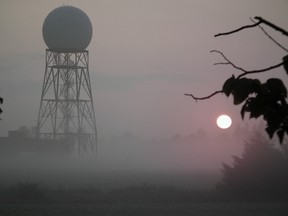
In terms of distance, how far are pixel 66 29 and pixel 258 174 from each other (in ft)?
128

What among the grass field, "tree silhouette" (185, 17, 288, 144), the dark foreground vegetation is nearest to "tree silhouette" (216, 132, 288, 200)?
the dark foreground vegetation

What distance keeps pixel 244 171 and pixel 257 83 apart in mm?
31407

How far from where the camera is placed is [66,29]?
66.6 meters

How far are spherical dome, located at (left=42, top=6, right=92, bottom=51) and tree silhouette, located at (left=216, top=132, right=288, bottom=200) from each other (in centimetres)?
3633

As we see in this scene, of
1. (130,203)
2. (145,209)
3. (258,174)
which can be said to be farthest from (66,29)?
(145,209)

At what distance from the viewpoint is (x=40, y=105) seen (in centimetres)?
6906

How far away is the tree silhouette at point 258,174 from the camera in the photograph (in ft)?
105

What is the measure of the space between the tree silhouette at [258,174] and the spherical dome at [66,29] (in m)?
36.3

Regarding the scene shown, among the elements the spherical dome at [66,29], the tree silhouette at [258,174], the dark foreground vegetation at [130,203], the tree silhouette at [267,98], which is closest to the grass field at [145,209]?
the dark foreground vegetation at [130,203]

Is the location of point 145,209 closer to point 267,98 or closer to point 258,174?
point 258,174

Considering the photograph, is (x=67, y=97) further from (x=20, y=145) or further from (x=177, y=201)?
(x=177, y=201)

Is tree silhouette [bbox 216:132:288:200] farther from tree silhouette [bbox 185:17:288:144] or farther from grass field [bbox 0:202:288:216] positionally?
tree silhouette [bbox 185:17:288:144]

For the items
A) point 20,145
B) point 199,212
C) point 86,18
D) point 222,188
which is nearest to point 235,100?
point 199,212

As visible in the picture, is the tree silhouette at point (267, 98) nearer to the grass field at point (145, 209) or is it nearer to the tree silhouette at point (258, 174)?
the grass field at point (145, 209)
